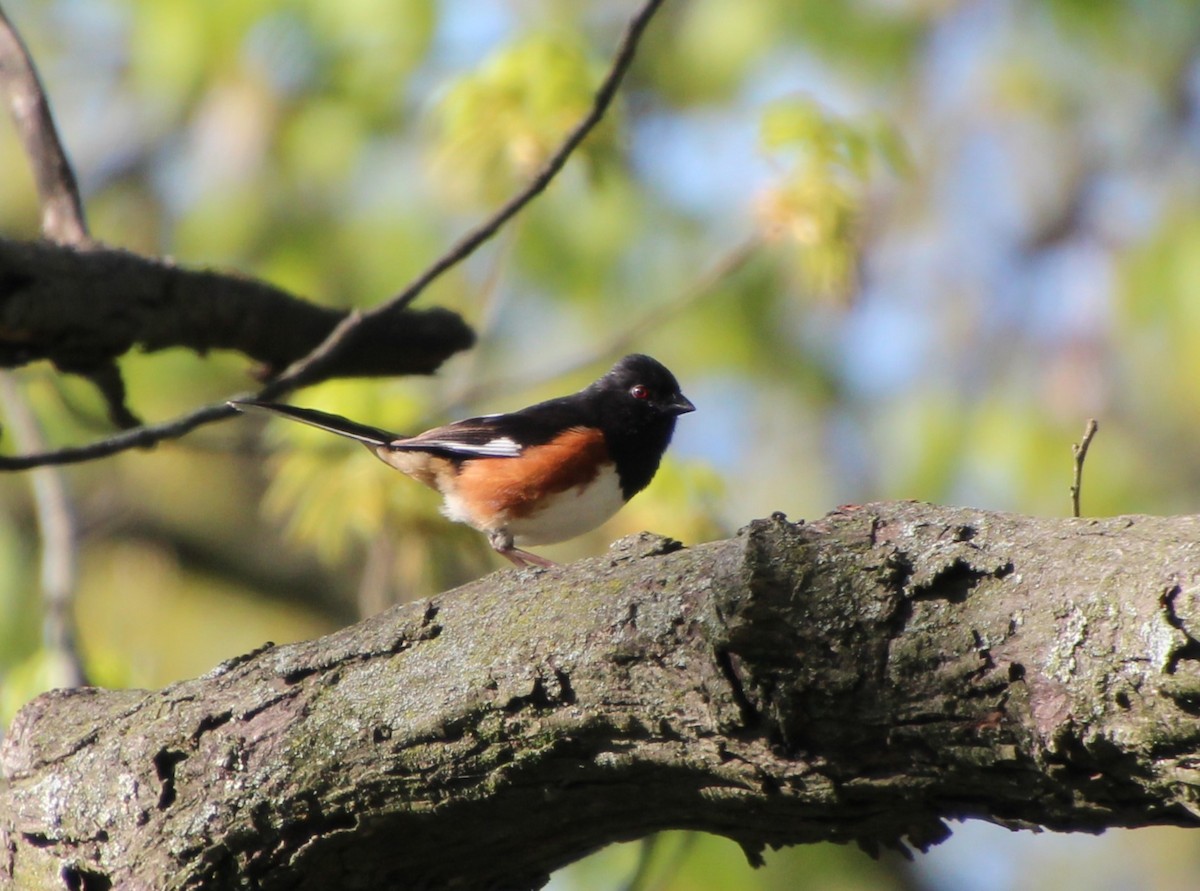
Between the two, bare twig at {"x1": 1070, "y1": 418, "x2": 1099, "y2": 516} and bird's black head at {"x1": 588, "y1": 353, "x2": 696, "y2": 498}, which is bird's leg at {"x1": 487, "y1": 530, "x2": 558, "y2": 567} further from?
bare twig at {"x1": 1070, "y1": 418, "x2": 1099, "y2": 516}

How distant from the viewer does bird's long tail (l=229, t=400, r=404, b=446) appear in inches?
159

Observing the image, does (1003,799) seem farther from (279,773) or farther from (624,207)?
(624,207)

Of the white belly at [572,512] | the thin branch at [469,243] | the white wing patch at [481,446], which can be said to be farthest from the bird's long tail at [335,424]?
the thin branch at [469,243]

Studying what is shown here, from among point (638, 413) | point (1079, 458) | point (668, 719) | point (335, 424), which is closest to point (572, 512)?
point (638, 413)

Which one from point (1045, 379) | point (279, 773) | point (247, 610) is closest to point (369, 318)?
point (279, 773)

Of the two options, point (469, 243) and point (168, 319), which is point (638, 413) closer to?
point (469, 243)

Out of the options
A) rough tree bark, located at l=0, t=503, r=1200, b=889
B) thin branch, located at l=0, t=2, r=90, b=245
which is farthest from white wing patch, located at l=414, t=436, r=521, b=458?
rough tree bark, located at l=0, t=503, r=1200, b=889

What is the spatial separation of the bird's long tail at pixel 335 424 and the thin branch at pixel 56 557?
0.94 meters

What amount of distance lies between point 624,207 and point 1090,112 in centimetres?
291

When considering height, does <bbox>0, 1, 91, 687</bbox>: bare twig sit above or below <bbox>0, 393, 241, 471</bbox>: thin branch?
above

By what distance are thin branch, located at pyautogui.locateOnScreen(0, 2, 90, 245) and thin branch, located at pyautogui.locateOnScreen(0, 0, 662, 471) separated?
62 centimetres

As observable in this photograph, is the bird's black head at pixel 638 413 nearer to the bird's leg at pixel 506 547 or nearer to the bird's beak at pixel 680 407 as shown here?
the bird's beak at pixel 680 407

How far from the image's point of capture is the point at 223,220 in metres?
7.97

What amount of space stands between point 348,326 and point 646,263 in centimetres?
423
